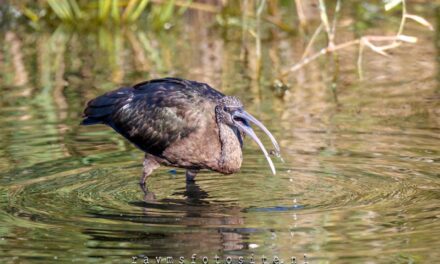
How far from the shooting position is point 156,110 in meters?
9.02

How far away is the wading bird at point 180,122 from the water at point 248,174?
9.2 inches

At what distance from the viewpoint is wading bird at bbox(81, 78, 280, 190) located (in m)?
8.52

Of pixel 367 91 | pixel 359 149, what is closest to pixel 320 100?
pixel 367 91

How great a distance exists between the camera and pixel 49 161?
948 centimetres

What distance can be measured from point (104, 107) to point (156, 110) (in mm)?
625

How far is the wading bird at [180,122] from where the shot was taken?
8523 millimetres

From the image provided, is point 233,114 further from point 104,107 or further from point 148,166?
point 104,107

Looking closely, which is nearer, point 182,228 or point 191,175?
point 182,228

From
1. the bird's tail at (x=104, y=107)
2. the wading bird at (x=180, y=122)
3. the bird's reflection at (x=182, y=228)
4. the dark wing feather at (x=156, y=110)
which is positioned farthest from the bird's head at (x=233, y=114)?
the bird's tail at (x=104, y=107)

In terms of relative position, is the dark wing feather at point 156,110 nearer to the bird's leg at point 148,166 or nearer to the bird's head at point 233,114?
the bird's leg at point 148,166

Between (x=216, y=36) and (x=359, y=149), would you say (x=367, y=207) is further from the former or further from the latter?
(x=216, y=36)

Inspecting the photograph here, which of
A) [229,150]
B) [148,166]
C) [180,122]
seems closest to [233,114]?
[229,150]

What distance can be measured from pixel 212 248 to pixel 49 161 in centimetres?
299

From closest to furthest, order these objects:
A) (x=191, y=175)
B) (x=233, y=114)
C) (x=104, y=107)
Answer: (x=233, y=114)
(x=191, y=175)
(x=104, y=107)
